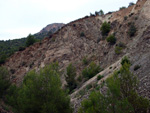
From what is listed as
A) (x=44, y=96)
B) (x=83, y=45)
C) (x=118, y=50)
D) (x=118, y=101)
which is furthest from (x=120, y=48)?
(x=118, y=101)

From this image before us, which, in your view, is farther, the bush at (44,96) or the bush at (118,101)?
the bush at (44,96)

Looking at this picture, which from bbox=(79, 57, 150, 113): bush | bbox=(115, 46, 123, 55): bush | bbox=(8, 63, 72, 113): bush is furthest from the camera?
bbox=(115, 46, 123, 55): bush

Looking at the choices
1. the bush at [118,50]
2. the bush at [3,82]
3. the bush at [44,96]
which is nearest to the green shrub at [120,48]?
the bush at [118,50]

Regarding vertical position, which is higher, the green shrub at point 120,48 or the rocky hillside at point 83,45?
the rocky hillside at point 83,45

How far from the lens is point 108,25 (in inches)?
1293

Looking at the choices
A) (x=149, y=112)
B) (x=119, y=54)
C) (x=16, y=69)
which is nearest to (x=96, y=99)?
(x=149, y=112)

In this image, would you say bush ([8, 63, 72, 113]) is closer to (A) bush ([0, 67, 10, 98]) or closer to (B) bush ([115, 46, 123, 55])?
(A) bush ([0, 67, 10, 98])

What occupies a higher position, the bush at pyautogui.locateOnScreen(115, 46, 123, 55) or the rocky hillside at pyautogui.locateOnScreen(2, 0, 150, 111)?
the rocky hillside at pyautogui.locateOnScreen(2, 0, 150, 111)

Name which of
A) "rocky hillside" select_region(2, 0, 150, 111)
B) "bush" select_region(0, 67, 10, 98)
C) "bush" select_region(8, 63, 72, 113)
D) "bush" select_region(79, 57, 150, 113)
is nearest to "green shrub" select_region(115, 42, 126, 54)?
"rocky hillside" select_region(2, 0, 150, 111)

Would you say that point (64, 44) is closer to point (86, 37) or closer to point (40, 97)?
point (86, 37)

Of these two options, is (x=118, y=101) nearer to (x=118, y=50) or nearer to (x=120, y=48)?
(x=118, y=50)

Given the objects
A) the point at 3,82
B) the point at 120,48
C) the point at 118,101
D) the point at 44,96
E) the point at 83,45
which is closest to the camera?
the point at 118,101

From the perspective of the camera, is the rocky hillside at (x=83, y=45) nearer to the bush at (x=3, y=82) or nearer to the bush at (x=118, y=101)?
the bush at (x=3, y=82)

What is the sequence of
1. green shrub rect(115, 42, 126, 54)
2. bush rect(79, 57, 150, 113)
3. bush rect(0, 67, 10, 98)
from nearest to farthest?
1. bush rect(79, 57, 150, 113)
2. bush rect(0, 67, 10, 98)
3. green shrub rect(115, 42, 126, 54)
